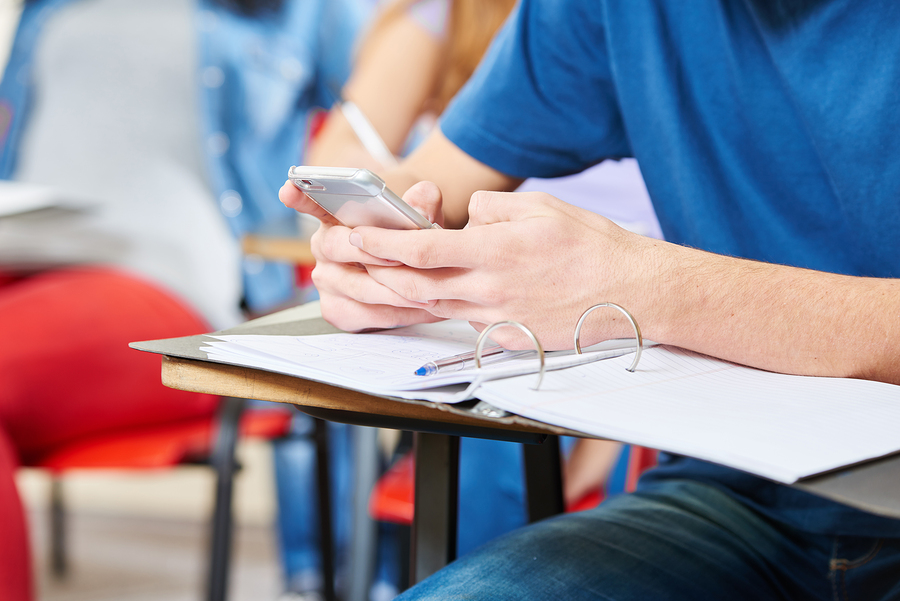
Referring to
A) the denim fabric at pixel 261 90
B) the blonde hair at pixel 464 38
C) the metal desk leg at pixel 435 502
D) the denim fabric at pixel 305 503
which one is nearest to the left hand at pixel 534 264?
the metal desk leg at pixel 435 502

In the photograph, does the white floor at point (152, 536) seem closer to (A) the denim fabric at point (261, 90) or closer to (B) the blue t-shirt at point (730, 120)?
(A) the denim fabric at point (261, 90)

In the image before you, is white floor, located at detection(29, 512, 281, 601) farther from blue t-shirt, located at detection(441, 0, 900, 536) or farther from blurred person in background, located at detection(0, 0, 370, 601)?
blue t-shirt, located at detection(441, 0, 900, 536)

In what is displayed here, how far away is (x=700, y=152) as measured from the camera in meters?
0.64

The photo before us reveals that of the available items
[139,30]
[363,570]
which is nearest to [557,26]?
[363,570]

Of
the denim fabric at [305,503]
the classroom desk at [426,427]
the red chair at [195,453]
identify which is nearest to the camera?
the classroom desk at [426,427]

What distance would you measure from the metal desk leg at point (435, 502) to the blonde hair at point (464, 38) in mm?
1144

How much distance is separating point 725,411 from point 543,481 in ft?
1.03

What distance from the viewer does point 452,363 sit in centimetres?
37

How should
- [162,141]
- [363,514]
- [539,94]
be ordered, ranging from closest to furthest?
[539,94] < [363,514] < [162,141]

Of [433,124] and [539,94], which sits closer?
[539,94]

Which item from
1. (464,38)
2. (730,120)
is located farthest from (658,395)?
(464,38)

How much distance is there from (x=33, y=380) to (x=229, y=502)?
31 cm

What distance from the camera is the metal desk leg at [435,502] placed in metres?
0.48

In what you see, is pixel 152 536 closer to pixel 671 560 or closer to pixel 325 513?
pixel 325 513
